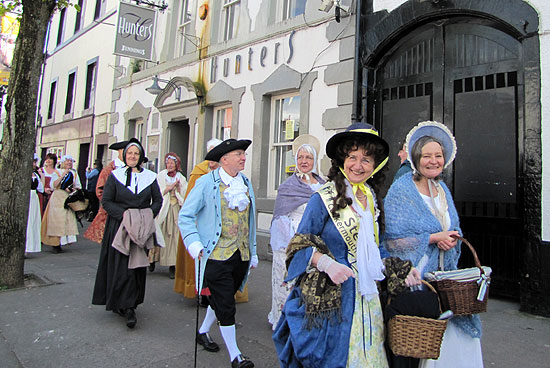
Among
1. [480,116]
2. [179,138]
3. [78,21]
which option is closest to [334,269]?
[480,116]

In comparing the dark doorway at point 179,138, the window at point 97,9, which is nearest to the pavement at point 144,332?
the dark doorway at point 179,138

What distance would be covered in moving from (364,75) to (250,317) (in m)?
4.34

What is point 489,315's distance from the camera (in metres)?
4.82

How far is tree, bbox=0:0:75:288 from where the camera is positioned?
18.8ft

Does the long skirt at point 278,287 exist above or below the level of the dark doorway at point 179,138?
below

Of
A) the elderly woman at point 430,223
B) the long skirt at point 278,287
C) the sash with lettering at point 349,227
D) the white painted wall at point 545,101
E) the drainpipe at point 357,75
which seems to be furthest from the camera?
the drainpipe at point 357,75

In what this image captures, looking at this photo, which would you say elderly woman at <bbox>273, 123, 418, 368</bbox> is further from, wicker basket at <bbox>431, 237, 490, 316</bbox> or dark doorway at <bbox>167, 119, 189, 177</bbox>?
dark doorway at <bbox>167, 119, 189, 177</bbox>

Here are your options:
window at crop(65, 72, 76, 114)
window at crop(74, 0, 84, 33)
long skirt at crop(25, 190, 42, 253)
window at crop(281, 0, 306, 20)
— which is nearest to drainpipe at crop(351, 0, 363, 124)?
window at crop(281, 0, 306, 20)

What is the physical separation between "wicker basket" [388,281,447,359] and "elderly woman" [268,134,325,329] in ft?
6.77

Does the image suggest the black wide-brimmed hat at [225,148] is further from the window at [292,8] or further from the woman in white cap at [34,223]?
the woman in white cap at [34,223]

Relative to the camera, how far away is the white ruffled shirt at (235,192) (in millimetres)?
3551

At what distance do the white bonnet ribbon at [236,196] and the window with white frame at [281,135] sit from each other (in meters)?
4.55

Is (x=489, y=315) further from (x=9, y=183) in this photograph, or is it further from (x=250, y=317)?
(x=9, y=183)

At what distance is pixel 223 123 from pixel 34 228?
14.9ft
